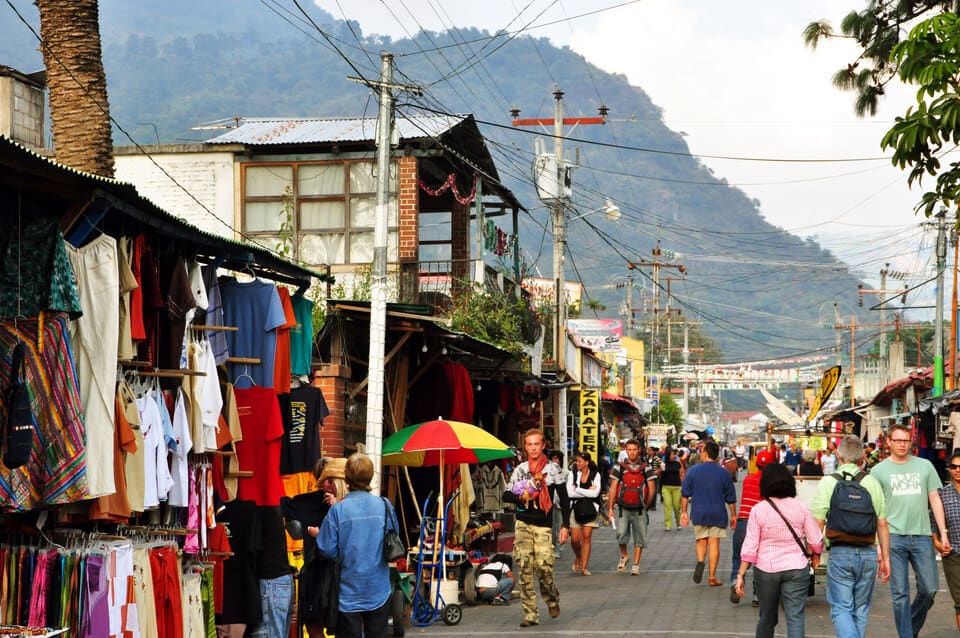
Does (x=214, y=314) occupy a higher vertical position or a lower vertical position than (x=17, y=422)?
higher

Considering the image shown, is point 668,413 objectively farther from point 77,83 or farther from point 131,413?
point 131,413

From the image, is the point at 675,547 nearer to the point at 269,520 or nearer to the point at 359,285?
the point at 359,285

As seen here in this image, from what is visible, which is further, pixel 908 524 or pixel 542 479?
pixel 542 479

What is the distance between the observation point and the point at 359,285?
22.6 m

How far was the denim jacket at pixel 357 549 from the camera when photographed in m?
9.42

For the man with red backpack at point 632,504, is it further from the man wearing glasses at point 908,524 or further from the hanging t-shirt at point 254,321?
the hanging t-shirt at point 254,321

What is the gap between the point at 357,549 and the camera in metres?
9.45

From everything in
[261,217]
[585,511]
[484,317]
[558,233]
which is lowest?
[585,511]

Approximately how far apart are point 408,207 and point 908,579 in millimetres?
13372

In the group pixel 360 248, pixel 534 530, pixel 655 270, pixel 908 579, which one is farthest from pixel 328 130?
pixel 655 270

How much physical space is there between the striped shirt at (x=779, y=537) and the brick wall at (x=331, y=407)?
6789 millimetres

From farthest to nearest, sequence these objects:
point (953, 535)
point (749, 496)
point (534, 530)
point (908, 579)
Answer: point (749, 496)
point (534, 530)
point (953, 535)
point (908, 579)

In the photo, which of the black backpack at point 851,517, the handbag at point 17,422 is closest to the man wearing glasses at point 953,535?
the black backpack at point 851,517

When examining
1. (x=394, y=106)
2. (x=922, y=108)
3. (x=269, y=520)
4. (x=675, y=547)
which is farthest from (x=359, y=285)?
(x=922, y=108)
